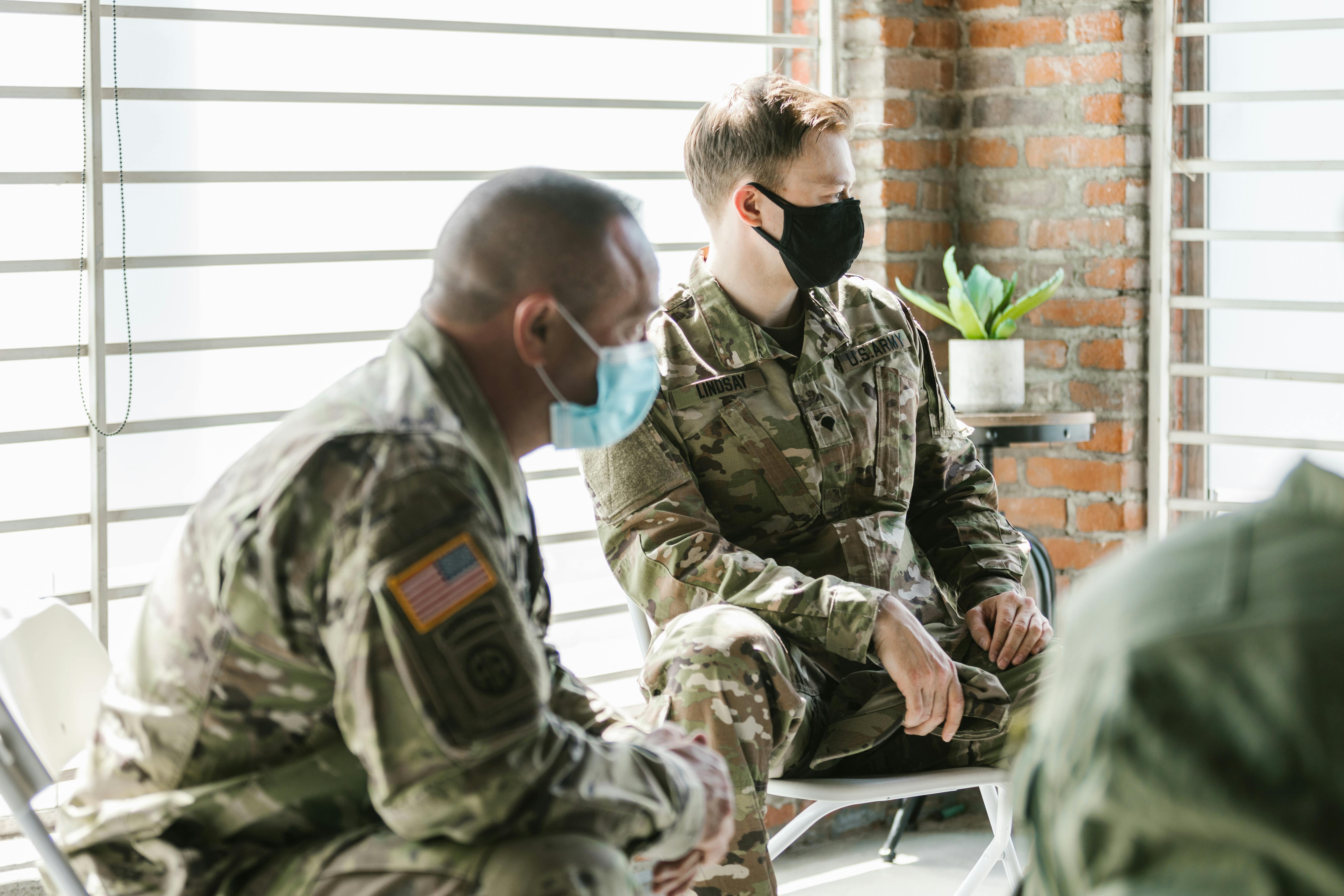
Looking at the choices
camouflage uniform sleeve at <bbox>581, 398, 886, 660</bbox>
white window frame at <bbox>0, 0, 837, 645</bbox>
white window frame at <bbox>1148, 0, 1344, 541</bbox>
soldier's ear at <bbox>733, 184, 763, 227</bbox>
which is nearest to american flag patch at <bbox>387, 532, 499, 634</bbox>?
camouflage uniform sleeve at <bbox>581, 398, 886, 660</bbox>

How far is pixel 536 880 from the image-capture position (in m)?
1.15

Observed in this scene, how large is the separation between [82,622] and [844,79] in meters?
2.30

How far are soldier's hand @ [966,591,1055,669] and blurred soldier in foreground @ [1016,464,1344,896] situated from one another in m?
1.66

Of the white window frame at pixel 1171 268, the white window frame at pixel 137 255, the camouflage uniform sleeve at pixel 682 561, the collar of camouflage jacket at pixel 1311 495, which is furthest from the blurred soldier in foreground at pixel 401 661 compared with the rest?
the white window frame at pixel 1171 268

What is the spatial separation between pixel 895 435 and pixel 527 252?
1.13m

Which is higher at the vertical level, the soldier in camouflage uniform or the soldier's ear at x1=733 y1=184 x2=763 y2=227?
the soldier's ear at x1=733 y1=184 x2=763 y2=227

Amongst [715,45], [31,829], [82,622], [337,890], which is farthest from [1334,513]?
[715,45]

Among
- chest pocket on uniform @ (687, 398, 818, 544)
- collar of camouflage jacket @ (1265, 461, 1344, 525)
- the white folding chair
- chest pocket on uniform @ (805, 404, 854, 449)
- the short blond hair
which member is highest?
the short blond hair

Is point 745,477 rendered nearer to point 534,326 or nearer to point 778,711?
point 778,711

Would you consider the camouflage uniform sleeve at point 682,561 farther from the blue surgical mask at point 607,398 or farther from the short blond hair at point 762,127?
the blue surgical mask at point 607,398

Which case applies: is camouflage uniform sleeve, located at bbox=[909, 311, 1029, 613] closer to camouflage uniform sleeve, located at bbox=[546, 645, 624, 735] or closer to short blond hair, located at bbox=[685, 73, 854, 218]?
short blond hair, located at bbox=[685, 73, 854, 218]

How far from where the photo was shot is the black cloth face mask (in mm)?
2293

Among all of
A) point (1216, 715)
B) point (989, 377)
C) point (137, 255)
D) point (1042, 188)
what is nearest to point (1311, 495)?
A: point (1216, 715)

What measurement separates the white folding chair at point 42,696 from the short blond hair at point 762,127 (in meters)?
1.32
